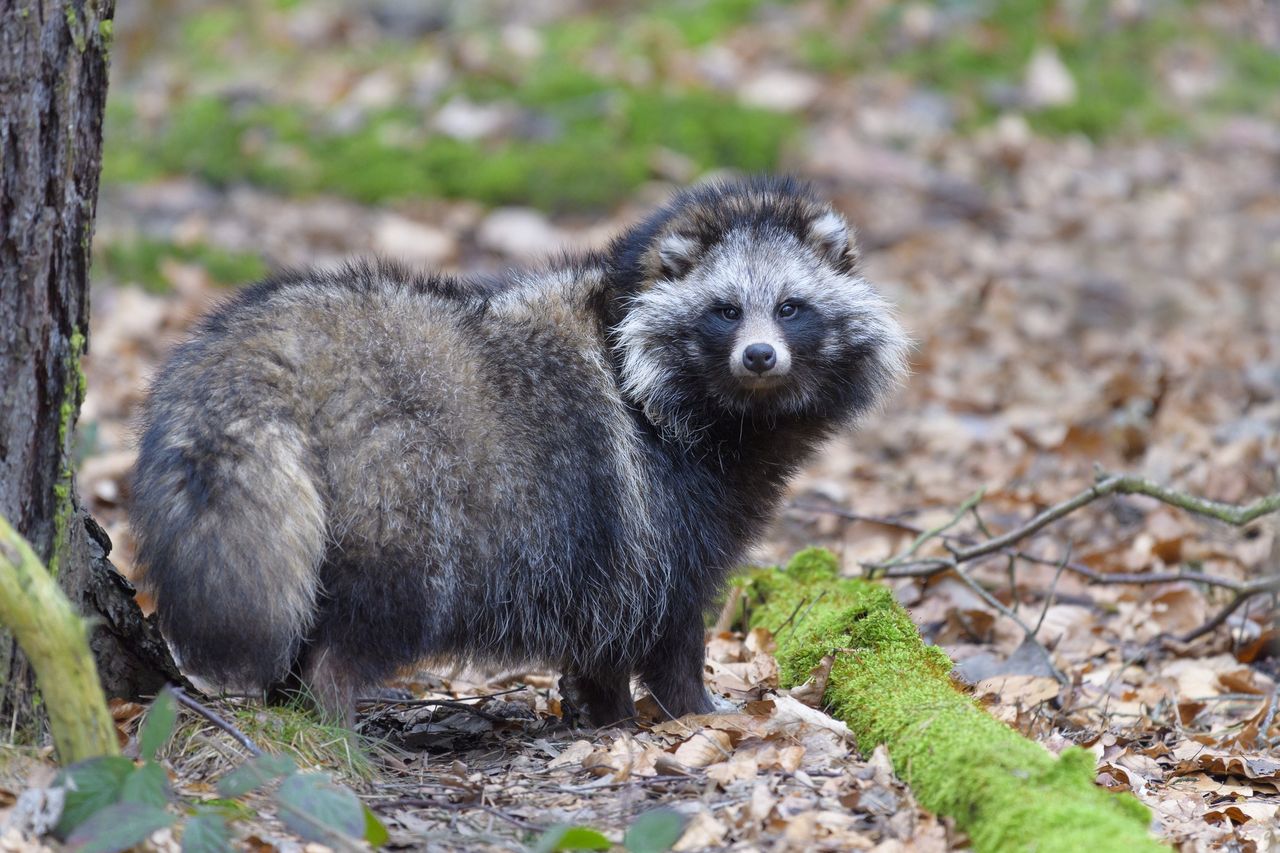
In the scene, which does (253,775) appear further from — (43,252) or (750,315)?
(750,315)

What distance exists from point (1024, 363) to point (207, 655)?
7662 millimetres

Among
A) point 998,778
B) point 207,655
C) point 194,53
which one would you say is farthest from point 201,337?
point 194,53

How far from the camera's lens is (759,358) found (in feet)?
17.3

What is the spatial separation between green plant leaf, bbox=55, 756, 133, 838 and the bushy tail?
810 mm

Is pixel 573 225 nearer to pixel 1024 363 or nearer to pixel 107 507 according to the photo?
pixel 1024 363

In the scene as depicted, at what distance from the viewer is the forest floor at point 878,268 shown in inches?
184

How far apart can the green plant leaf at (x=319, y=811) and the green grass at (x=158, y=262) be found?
8171 millimetres

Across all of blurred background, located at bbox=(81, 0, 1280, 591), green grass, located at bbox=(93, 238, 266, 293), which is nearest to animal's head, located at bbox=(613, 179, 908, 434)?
blurred background, located at bbox=(81, 0, 1280, 591)

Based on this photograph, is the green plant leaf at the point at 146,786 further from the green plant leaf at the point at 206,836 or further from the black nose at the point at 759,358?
the black nose at the point at 759,358

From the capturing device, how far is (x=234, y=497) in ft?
13.9

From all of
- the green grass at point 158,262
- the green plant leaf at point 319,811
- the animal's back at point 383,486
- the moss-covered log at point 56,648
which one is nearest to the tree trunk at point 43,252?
the animal's back at point 383,486

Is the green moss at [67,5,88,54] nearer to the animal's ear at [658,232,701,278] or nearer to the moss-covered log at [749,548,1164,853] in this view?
the animal's ear at [658,232,701,278]

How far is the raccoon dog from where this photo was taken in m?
4.32

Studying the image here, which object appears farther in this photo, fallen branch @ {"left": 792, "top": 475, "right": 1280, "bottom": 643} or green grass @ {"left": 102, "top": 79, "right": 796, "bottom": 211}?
green grass @ {"left": 102, "top": 79, "right": 796, "bottom": 211}
